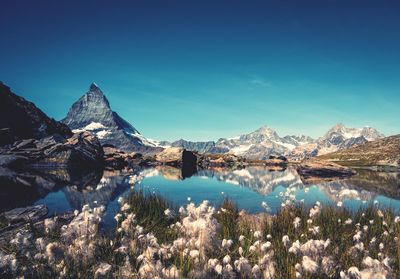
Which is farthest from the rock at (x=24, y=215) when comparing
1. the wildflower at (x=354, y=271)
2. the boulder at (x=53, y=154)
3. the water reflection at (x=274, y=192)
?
the boulder at (x=53, y=154)

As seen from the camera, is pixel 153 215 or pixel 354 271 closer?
pixel 354 271

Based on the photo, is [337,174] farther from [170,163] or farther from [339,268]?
[339,268]

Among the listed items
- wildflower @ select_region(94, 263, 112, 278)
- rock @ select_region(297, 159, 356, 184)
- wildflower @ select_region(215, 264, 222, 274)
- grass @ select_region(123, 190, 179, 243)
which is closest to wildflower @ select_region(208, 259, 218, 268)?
wildflower @ select_region(215, 264, 222, 274)

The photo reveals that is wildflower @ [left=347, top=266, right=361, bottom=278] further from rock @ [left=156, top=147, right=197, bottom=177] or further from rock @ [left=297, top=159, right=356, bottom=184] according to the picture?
rock @ [left=156, top=147, right=197, bottom=177]

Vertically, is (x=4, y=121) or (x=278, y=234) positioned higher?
(x=4, y=121)

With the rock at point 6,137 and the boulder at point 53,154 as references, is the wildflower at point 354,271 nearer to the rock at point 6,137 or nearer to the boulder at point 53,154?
the boulder at point 53,154

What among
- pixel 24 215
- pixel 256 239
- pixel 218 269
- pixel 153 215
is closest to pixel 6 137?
pixel 24 215

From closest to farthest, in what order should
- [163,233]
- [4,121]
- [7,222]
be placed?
[163,233], [7,222], [4,121]

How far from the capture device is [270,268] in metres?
8.33

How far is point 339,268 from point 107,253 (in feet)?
21.3

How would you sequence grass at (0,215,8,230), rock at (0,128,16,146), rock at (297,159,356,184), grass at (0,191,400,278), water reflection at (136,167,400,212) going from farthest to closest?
1. rock at (0,128,16,146)
2. rock at (297,159,356,184)
3. water reflection at (136,167,400,212)
4. grass at (0,215,8,230)
5. grass at (0,191,400,278)

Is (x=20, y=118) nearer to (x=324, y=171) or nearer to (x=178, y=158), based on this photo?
(x=178, y=158)

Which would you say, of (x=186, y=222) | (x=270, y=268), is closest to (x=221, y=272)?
(x=270, y=268)

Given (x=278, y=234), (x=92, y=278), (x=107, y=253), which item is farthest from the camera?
(x=278, y=234)
